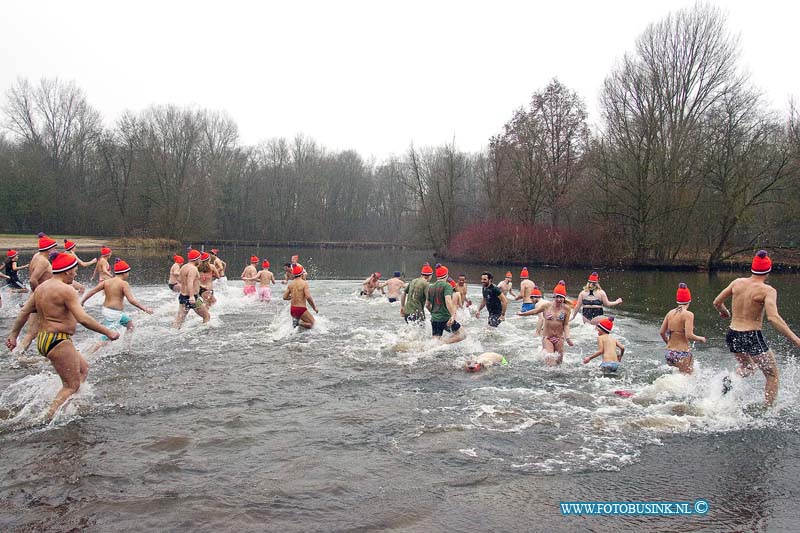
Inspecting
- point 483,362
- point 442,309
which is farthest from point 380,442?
point 442,309

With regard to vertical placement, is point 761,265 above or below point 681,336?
above

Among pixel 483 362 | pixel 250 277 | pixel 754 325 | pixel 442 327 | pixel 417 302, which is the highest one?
pixel 754 325

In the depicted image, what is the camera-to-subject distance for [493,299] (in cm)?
1290

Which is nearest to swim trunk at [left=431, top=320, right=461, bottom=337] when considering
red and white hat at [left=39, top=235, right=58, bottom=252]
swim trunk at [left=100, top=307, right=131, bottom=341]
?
swim trunk at [left=100, top=307, right=131, bottom=341]

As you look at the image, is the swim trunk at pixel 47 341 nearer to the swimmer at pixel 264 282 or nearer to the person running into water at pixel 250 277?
the person running into water at pixel 250 277

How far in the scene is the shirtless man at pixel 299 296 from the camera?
11586 mm

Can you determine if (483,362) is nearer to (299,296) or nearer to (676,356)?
(676,356)

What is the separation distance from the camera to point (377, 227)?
84.1m

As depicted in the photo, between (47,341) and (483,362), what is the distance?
6.70 metres

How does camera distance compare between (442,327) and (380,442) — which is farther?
(442,327)

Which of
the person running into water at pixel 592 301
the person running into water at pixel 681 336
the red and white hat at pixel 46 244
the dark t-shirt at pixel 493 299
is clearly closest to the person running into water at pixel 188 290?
the red and white hat at pixel 46 244

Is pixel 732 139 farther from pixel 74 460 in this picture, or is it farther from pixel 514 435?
pixel 74 460

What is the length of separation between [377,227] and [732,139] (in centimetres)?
5660

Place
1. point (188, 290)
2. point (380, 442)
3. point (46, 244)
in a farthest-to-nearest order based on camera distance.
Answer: point (188, 290) → point (46, 244) → point (380, 442)
